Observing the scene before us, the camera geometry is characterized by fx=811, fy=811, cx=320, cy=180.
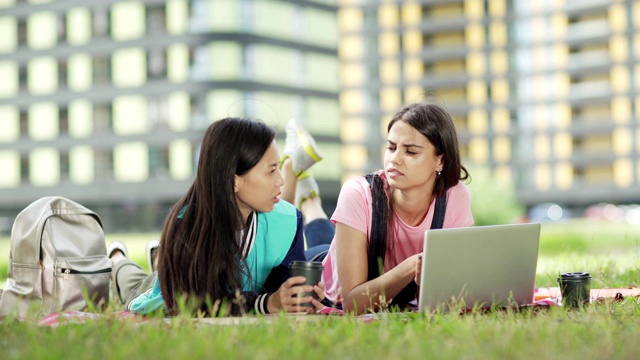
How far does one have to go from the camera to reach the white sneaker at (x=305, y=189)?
6172 millimetres

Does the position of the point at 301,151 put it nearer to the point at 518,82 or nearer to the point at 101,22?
the point at 101,22

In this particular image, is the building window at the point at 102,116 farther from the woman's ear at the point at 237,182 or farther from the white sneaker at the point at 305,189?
the woman's ear at the point at 237,182

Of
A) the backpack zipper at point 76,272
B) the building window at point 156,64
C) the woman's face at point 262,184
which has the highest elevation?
A: the building window at point 156,64

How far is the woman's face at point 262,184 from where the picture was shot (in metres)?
3.79

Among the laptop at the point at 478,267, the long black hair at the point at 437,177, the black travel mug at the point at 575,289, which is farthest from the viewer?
the long black hair at the point at 437,177

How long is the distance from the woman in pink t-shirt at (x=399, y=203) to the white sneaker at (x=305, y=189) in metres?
1.85

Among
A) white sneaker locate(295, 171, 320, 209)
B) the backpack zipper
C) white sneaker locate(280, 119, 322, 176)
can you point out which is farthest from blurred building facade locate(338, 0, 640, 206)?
the backpack zipper

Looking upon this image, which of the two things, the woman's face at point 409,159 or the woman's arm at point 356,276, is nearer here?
the woman's arm at point 356,276

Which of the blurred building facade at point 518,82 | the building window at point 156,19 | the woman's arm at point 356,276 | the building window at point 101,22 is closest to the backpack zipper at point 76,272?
the woman's arm at point 356,276

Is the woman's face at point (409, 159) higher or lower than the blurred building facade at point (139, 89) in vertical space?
lower

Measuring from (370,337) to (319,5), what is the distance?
1481 inches

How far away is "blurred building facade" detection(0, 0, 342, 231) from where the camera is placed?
34875mm

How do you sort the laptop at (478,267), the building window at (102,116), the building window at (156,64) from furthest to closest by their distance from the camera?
the building window at (102,116) → the building window at (156,64) → the laptop at (478,267)

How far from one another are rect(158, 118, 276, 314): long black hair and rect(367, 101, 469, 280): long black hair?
2.23ft
